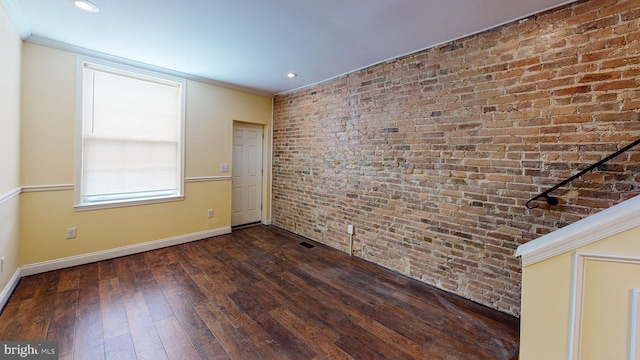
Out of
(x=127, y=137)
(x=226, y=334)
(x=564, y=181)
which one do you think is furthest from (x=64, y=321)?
(x=564, y=181)

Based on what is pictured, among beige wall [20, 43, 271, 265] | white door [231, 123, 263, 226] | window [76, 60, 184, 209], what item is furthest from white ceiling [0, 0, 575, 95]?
white door [231, 123, 263, 226]

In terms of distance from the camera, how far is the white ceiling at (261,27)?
1997 millimetres

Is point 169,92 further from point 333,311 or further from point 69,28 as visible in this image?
point 333,311

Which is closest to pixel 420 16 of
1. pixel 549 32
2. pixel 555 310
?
pixel 549 32

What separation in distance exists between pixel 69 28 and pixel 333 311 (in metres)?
3.77

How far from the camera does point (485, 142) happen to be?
229 centimetres

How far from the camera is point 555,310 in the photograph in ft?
3.97

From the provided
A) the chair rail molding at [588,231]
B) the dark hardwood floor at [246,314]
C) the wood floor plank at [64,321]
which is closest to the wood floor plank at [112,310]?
the dark hardwood floor at [246,314]

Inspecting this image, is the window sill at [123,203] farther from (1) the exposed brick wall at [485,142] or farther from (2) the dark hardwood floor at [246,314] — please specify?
(1) the exposed brick wall at [485,142]

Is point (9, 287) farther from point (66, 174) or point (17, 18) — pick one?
point (17, 18)

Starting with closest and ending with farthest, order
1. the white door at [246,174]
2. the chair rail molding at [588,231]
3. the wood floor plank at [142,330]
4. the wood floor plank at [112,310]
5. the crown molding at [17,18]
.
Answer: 1. the chair rail molding at [588,231]
2. the wood floor plank at [142,330]
3. the wood floor plank at [112,310]
4. the crown molding at [17,18]
5. the white door at [246,174]

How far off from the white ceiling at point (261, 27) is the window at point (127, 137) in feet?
1.32

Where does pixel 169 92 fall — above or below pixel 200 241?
above

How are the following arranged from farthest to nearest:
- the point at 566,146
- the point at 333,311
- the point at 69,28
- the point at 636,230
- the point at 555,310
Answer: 1. the point at 69,28
2. the point at 333,311
3. the point at 566,146
4. the point at 555,310
5. the point at 636,230
